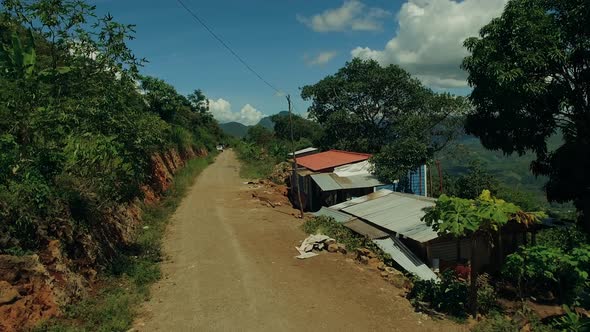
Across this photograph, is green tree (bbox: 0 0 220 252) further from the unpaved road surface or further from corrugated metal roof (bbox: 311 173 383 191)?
corrugated metal roof (bbox: 311 173 383 191)

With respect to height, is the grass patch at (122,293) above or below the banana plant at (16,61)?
below

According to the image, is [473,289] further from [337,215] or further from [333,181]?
[333,181]

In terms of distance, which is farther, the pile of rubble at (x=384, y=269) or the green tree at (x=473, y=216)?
the pile of rubble at (x=384, y=269)

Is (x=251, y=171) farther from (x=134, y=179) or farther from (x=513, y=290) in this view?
(x=513, y=290)

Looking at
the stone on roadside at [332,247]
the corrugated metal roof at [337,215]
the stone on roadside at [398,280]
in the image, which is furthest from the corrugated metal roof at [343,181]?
the stone on roadside at [398,280]

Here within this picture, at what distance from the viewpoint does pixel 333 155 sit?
1121 inches

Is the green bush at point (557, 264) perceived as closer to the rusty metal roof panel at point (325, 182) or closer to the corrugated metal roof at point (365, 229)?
the corrugated metal roof at point (365, 229)

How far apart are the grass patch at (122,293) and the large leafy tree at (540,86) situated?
12230mm

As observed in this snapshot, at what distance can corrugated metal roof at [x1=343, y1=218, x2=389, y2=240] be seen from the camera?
1383cm

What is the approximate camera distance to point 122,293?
32.1 ft

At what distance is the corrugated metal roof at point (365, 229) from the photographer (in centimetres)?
1383

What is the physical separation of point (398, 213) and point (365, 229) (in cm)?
153

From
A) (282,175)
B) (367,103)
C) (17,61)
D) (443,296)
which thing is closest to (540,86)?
(443,296)

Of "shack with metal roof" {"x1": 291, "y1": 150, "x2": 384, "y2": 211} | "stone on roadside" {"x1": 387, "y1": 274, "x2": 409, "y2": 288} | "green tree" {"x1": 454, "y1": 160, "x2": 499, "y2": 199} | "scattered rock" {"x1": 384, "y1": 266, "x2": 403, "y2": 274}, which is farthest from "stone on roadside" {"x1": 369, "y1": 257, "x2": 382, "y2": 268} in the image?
"green tree" {"x1": 454, "y1": 160, "x2": 499, "y2": 199}
